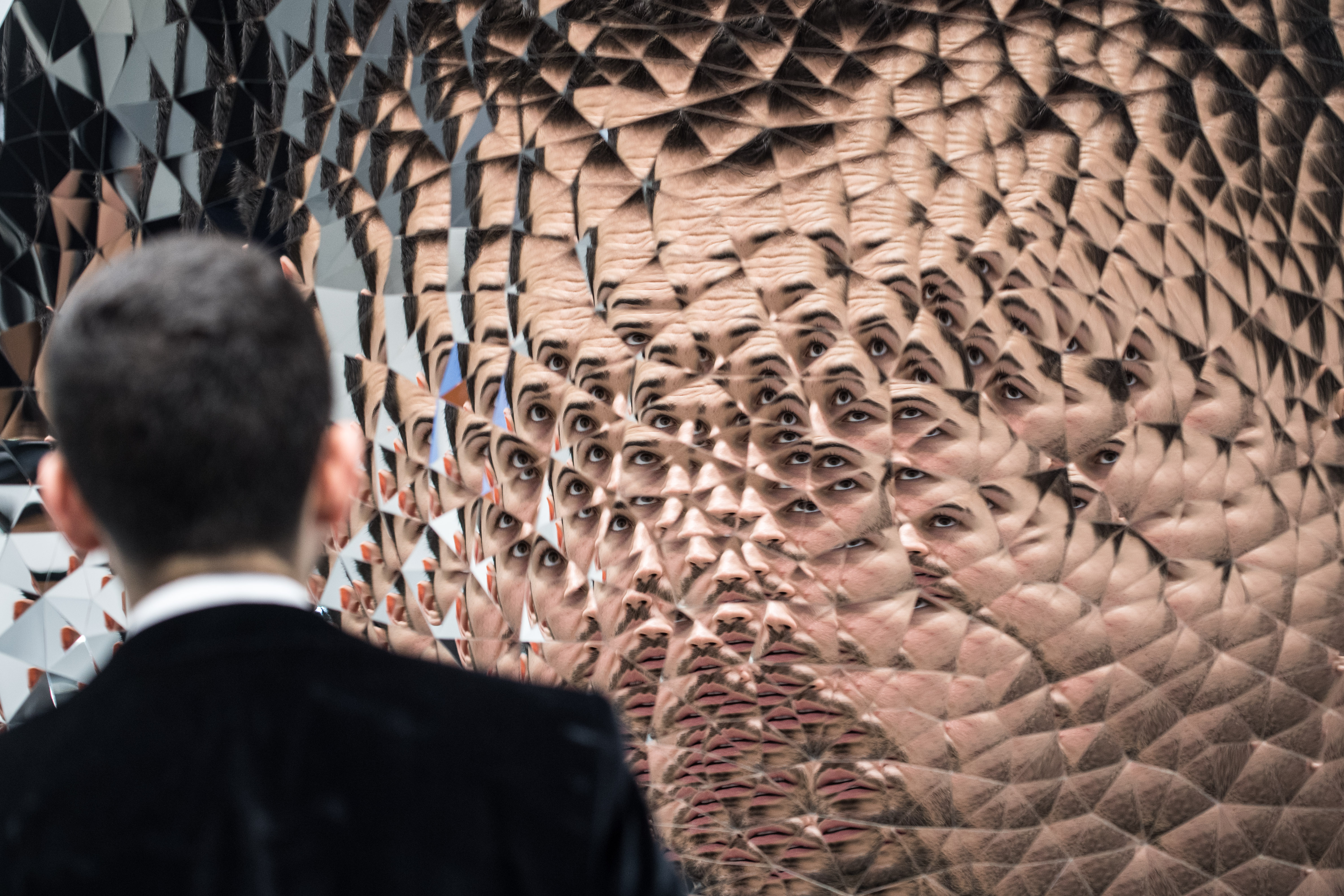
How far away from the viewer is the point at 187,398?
202 mm

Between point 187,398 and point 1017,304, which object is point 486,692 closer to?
point 187,398

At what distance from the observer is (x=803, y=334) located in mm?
890

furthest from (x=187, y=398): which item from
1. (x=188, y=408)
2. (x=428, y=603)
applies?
(x=428, y=603)

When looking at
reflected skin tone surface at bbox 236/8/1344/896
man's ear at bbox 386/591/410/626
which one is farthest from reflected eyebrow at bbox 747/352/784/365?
man's ear at bbox 386/591/410/626

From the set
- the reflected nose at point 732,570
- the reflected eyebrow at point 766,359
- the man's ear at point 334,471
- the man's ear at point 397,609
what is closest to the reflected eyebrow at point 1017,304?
the reflected eyebrow at point 766,359

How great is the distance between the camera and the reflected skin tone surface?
768mm

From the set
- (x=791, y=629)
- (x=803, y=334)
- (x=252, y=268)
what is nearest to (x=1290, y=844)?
(x=791, y=629)

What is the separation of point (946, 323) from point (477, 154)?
0.39 metres

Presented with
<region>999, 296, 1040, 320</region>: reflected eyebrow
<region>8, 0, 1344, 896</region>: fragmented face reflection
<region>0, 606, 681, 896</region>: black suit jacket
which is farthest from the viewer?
<region>999, 296, 1040, 320</region>: reflected eyebrow

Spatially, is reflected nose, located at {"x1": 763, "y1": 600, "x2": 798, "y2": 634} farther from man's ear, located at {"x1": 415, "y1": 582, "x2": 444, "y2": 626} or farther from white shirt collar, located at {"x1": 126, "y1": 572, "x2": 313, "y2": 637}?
white shirt collar, located at {"x1": 126, "y1": 572, "x2": 313, "y2": 637}

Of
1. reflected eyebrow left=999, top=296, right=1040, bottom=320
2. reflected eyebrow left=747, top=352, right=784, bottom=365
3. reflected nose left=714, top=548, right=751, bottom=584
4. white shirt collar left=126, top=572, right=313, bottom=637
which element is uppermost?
white shirt collar left=126, top=572, right=313, bottom=637

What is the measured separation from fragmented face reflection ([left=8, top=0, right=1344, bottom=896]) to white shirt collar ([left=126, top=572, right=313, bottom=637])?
0.59 m

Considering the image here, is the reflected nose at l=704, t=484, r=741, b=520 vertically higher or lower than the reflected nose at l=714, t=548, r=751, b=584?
higher

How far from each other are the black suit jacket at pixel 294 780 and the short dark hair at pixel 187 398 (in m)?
0.02
